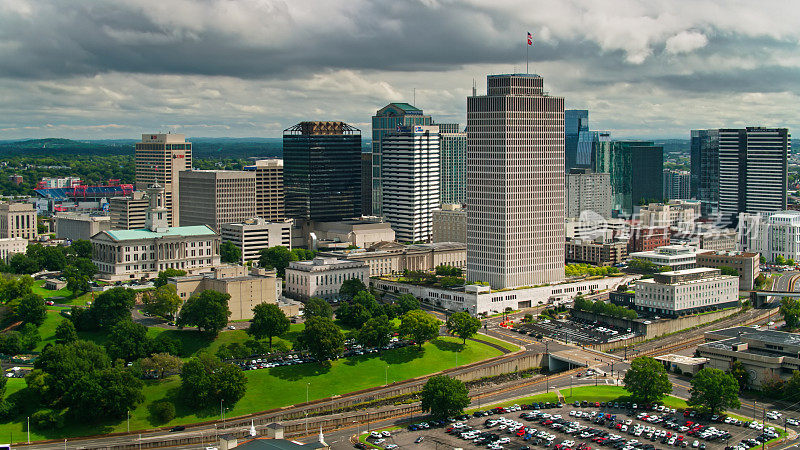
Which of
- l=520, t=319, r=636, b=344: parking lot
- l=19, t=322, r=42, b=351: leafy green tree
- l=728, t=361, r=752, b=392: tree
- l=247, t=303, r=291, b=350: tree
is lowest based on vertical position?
l=728, t=361, r=752, b=392: tree

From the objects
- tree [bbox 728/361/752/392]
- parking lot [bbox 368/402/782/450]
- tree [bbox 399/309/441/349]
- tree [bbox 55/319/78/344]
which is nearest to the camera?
parking lot [bbox 368/402/782/450]

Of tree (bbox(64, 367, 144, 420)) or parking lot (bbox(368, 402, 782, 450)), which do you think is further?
tree (bbox(64, 367, 144, 420))

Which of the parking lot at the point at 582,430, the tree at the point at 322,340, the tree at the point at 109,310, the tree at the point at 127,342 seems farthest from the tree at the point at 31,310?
the parking lot at the point at 582,430

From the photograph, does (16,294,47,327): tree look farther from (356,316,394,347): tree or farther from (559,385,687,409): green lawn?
(559,385,687,409): green lawn

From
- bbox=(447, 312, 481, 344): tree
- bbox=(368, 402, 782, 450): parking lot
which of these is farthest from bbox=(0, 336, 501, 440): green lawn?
bbox=(368, 402, 782, 450): parking lot

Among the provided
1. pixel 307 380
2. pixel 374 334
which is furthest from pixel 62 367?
pixel 374 334

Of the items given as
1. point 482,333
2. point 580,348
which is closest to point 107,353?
point 482,333
